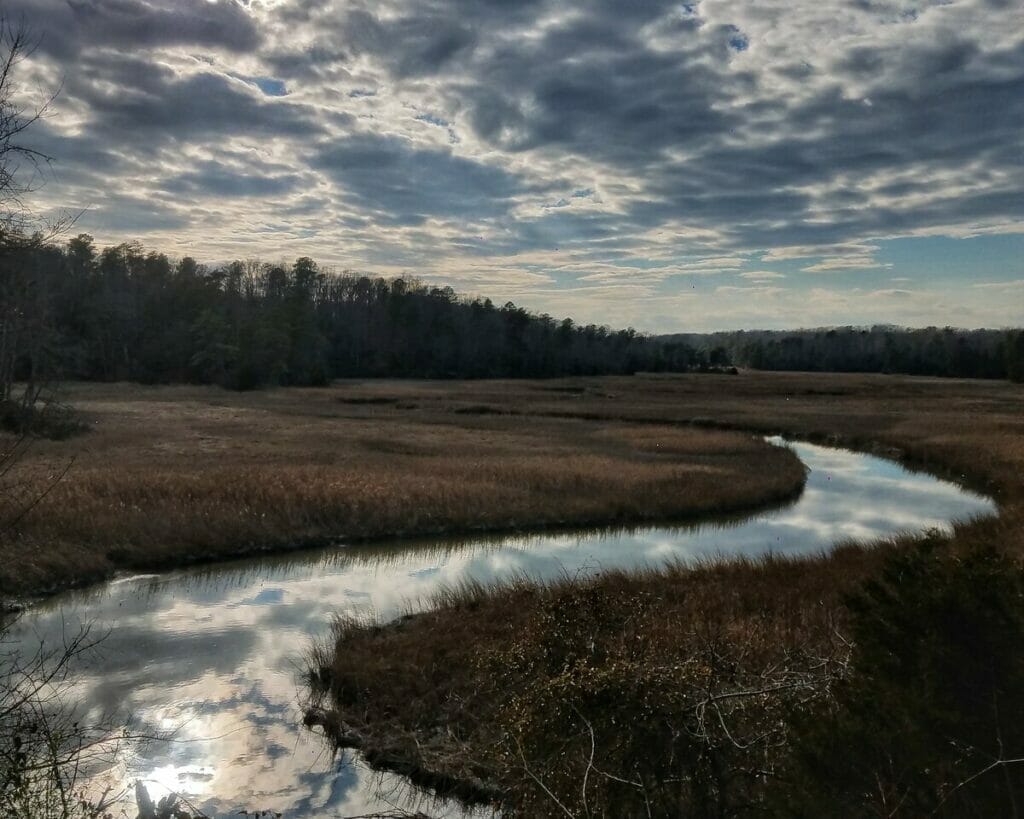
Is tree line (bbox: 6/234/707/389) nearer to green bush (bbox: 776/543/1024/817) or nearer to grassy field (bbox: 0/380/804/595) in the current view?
grassy field (bbox: 0/380/804/595)

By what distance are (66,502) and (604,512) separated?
14.5 m

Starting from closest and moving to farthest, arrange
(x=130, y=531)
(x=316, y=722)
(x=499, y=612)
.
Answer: (x=316, y=722), (x=499, y=612), (x=130, y=531)

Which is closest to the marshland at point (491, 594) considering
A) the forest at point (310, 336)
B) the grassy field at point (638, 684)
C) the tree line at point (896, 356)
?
the grassy field at point (638, 684)

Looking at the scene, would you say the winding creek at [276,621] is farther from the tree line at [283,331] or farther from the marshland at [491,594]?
the tree line at [283,331]

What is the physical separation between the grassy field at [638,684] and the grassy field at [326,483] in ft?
16.8

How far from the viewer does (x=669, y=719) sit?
590 cm

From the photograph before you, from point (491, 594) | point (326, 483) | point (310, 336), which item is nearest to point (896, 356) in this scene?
point (310, 336)

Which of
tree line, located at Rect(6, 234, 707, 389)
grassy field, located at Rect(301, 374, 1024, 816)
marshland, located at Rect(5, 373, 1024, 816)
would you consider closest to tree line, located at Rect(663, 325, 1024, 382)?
tree line, located at Rect(6, 234, 707, 389)

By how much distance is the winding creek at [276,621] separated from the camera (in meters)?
8.72

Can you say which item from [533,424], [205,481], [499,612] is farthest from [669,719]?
[533,424]

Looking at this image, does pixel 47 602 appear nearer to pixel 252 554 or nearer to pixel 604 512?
pixel 252 554

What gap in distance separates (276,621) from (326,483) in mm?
9166

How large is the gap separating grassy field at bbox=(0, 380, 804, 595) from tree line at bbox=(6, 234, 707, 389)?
26.3 meters

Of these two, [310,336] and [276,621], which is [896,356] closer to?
[310,336]
